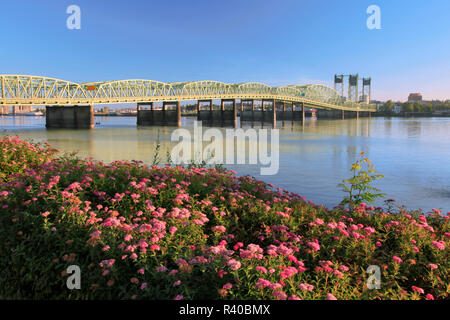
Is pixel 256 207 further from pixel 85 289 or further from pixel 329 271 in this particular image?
pixel 85 289

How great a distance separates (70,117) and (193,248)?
291ft

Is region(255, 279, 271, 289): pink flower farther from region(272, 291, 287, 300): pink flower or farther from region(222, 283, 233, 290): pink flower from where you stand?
region(222, 283, 233, 290): pink flower

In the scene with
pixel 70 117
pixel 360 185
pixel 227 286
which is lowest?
pixel 227 286

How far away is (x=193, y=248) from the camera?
4.96 m

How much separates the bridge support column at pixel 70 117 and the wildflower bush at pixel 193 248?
81.4 metres

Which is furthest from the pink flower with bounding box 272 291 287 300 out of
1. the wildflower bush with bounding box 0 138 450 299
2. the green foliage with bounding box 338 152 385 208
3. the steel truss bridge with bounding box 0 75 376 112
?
the steel truss bridge with bounding box 0 75 376 112

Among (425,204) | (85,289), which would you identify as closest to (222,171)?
(85,289)

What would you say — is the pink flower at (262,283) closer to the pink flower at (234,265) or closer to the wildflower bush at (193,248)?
the wildflower bush at (193,248)

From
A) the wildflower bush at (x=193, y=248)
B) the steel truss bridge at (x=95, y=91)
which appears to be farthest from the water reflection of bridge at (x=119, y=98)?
the wildflower bush at (x=193, y=248)

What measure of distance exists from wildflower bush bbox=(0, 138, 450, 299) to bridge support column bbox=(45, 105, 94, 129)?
81.4m

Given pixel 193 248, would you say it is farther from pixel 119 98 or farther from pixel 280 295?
pixel 119 98

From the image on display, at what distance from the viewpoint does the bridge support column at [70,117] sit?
8231 centimetres

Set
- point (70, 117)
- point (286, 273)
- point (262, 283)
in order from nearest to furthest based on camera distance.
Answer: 1. point (262, 283)
2. point (286, 273)
3. point (70, 117)

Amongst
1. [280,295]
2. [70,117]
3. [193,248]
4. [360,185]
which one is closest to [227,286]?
[280,295]
